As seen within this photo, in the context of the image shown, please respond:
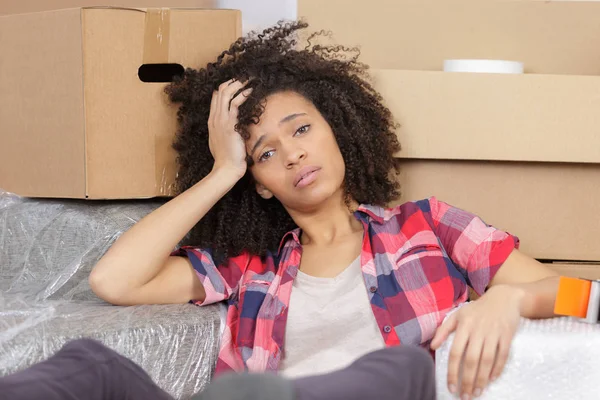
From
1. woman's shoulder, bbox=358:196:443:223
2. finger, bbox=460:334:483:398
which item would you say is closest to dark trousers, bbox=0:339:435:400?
finger, bbox=460:334:483:398

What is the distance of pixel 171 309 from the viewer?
1105 mm

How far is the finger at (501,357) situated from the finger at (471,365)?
0.06 ft

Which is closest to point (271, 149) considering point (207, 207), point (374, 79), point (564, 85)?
point (207, 207)

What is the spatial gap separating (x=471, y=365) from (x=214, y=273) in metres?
0.44

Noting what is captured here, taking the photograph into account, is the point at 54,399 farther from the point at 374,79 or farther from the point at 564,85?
the point at 564,85

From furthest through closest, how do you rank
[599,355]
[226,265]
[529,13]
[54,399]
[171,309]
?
[529,13], [226,265], [171,309], [599,355], [54,399]

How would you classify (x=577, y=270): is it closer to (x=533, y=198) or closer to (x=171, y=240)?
(x=533, y=198)

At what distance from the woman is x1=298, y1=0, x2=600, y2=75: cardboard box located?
0.15 m

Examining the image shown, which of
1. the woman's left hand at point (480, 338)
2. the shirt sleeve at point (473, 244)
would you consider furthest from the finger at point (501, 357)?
the shirt sleeve at point (473, 244)

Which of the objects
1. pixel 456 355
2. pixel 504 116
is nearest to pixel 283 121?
pixel 504 116

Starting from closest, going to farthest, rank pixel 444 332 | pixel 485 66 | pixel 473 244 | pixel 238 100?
pixel 444 332 → pixel 473 244 → pixel 238 100 → pixel 485 66

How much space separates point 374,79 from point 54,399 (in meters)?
0.76

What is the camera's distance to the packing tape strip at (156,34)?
123 cm

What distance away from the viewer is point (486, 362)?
0.88m
